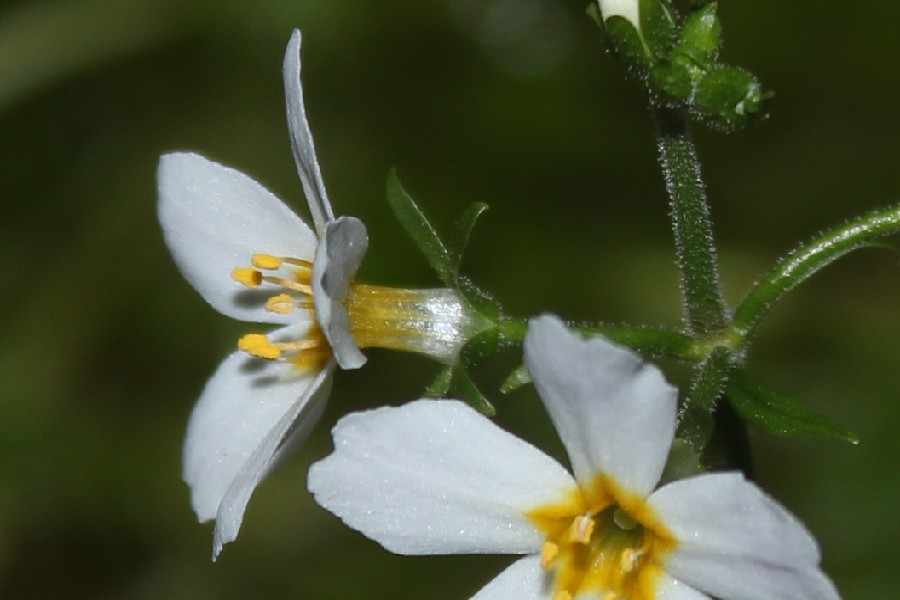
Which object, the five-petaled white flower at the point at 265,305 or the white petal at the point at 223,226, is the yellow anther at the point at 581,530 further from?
the white petal at the point at 223,226

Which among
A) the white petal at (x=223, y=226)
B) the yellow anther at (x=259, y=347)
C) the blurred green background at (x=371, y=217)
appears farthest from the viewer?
the blurred green background at (x=371, y=217)

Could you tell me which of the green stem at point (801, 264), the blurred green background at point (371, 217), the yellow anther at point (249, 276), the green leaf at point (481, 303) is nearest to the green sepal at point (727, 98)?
the green stem at point (801, 264)

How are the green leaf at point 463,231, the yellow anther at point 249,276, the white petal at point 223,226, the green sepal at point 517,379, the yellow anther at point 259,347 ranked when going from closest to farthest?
the green sepal at point 517,379 < the green leaf at point 463,231 < the yellow anther at point 259,347 < the yellow anther at point 249,276 < the white petal at point 223,226

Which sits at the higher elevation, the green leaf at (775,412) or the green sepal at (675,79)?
the green sepal at (675,79)

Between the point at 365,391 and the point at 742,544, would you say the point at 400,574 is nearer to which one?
the point at 365,391

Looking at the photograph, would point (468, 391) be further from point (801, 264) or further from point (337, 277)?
point (801, 264)

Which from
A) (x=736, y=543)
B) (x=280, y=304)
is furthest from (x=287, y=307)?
(x=736, y=543)
